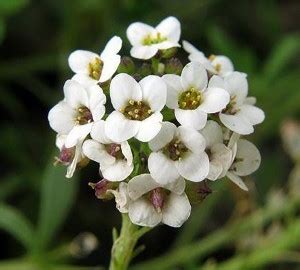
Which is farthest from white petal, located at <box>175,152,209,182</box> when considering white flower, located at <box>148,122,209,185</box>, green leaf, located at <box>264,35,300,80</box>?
green leaf, located at <box>264,35,300,80</box>

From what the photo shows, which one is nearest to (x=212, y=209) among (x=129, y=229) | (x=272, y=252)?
(x=272, y=252)

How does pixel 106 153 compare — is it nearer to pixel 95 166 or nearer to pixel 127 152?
pixel 127 152

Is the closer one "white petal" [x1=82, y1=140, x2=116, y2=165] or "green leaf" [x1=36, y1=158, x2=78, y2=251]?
"white petal" [x1=82, y1=140, x2=116, y2=165]

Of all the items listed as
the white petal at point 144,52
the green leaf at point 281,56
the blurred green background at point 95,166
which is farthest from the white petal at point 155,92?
the green leaf at point 281,56

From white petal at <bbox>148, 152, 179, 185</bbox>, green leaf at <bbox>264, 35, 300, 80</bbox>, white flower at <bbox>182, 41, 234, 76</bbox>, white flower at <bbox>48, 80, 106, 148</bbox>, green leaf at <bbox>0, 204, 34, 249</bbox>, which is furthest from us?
green leaf at <bbox>264, 35, 300, 80</bbox>

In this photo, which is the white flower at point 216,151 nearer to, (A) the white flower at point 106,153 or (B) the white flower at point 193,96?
(B) the white flower at point 193,96

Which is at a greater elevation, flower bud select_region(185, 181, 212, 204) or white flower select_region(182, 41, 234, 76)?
white flower select_region(182, 41, 234, 76)

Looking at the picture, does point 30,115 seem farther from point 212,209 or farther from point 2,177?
point 212,209

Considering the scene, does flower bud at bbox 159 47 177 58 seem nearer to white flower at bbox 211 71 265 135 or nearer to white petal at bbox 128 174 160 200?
white flower at bbox 211 71 265 135

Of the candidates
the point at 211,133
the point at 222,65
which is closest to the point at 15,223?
the point at 222,65
